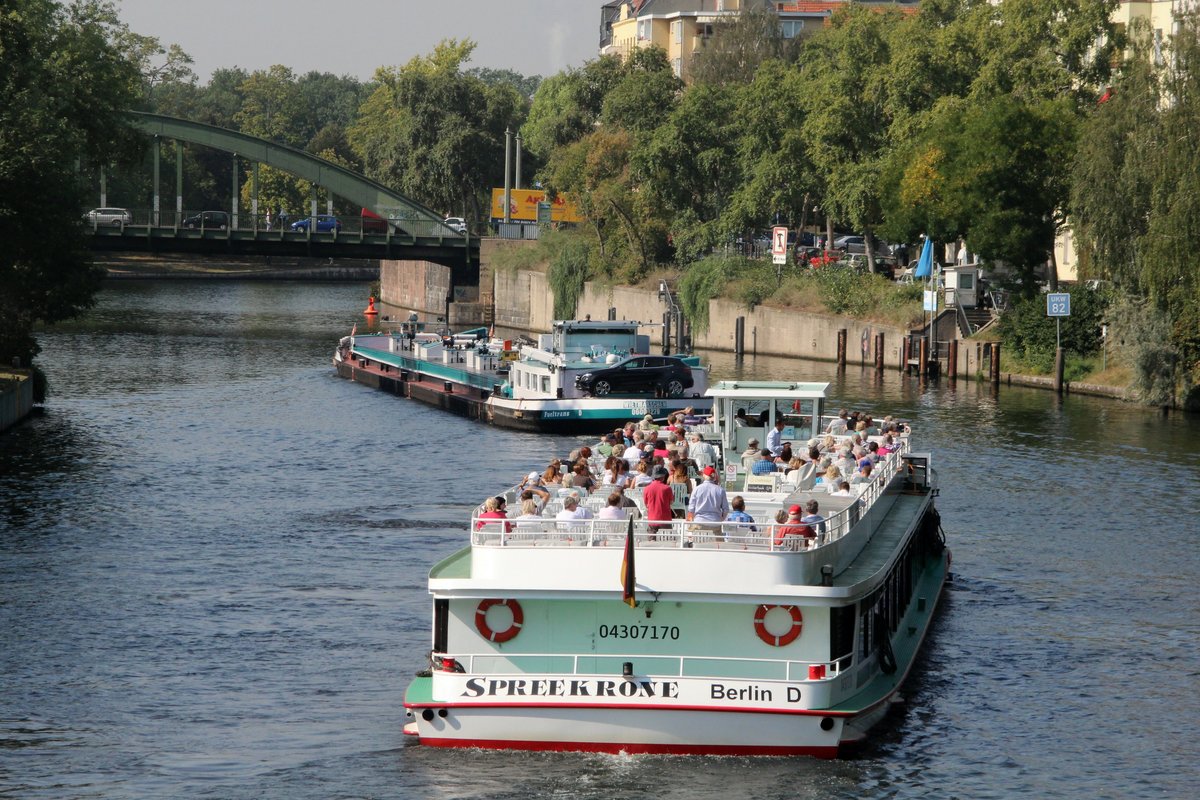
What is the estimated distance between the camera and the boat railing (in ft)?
77.0

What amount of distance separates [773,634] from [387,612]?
37.3 ft

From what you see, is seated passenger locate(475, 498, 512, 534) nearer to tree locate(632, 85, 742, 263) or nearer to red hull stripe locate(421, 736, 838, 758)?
red hull stripe locate(421, 736, 838, 758)

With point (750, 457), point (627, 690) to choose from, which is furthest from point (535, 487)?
point (750, 457)

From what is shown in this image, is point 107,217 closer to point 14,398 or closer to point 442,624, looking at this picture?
point 14,398

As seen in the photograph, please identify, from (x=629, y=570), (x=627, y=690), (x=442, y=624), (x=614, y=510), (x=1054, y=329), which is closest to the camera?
(x=629, y=570)

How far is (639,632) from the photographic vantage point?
2378cm

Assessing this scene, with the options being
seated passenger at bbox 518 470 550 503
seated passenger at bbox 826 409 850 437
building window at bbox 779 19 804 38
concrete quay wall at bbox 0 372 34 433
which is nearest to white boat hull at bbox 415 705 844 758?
seated passenger at bbox 518 470 550 503

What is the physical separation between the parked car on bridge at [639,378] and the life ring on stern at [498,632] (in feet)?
128

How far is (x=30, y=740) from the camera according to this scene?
2586 centimetres

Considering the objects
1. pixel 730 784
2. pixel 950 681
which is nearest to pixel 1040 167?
pixel 950 681

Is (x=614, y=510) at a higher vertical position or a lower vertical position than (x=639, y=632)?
higher

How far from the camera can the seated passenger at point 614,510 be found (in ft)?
79.8

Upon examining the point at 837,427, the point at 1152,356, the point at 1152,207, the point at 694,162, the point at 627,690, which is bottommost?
the point at 627,690

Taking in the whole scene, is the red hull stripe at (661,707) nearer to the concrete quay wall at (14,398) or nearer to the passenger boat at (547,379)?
the passenger boat at (547,379)
